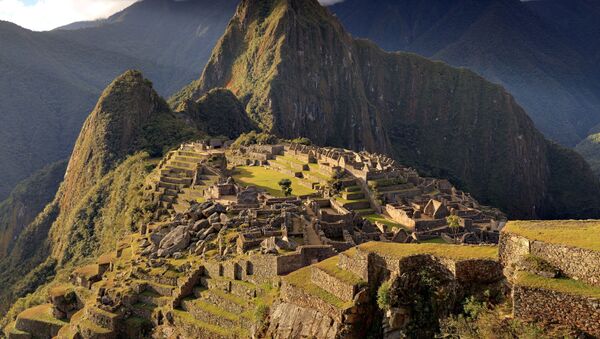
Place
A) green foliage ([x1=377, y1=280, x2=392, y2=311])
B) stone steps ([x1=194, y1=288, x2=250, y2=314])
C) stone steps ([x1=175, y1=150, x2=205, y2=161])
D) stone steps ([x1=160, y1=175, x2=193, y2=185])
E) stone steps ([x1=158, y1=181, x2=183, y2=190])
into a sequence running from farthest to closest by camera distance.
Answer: stone steps ([x1=175, y1=150, x2=205, y2=161])
stone steps ([x1=160, y1=175, x2=193, y2=185])
stone steps ([x1=158, y1=181, x2=183, y2=190])
stone steps ([x1=194, y1=288, x2=250, y2=314])
green foliage ([x1=377, y1=280, x2=392, y2=311])

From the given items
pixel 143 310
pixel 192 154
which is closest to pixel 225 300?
pixel 143 310

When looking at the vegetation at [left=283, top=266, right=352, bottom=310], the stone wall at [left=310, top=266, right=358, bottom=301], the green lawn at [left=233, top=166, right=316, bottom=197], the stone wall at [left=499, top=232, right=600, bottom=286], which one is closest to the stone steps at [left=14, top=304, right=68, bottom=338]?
the vegetation at [left=283, top=266, right=352, bottom=310]

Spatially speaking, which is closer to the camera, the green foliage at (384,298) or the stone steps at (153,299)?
the green foliage at (384,298)

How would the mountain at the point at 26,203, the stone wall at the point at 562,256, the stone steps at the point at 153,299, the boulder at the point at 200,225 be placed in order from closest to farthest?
the stone wall at the point at 562,256 < the stone steps at the point at 153,299 < the boulder at the point at 200,225 < the mountain at the point at 26,203

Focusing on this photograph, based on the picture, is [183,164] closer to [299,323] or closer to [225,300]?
[225,300]

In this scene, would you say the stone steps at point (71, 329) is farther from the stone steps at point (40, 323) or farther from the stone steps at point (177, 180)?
the stone steps at point (177, 180)

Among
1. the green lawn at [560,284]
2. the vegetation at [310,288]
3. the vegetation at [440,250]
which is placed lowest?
the vegetation at [310,288]

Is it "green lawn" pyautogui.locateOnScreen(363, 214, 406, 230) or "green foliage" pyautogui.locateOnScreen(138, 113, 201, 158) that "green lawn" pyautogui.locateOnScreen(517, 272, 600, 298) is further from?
"green foliage" pyautogui.locateOnScreen(138, 113, 201, 158)

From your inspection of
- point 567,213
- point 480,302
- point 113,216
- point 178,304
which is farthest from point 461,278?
point 567,213

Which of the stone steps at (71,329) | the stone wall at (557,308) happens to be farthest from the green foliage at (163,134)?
the stone wall at (557,308)
